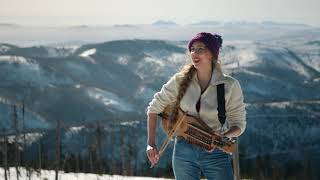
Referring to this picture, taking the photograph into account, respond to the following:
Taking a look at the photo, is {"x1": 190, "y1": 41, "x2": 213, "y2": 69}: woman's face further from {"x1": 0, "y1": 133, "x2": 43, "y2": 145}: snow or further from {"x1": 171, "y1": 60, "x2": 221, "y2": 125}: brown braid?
{"x1": 0, "y1": 133, "x2": 43, "y2": 145}: snow

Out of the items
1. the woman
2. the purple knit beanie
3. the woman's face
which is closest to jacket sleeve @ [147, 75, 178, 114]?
the woman

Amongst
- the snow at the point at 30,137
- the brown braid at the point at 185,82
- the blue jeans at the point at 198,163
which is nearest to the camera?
the blue jeans at the point at 198,163

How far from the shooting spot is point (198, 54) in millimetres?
4688

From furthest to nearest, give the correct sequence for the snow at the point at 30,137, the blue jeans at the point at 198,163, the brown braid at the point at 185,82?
the snow at the point at 30,137 < the brown braid at the point at 185,82 < the blue jeans at the point at 198,163

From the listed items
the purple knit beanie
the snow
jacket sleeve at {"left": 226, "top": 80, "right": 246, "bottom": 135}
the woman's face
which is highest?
the purple knit beanie

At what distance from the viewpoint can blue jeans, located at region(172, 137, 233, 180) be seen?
455cm

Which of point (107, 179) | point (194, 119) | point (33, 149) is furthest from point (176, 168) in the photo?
point (33, 149)

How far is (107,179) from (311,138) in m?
123

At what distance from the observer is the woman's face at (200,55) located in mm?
4680

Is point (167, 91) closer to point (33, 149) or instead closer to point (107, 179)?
point (107, 179)

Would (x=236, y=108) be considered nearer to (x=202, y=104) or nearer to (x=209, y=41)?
(x=202, y=104)

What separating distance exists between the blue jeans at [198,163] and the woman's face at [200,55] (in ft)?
1.87

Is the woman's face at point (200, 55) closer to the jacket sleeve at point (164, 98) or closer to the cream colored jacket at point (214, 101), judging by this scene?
the cream colored jacket at point (214, 101)

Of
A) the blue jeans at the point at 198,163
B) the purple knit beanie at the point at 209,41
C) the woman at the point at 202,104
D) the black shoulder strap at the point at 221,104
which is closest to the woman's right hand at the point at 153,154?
the woman at the point at 202,104
